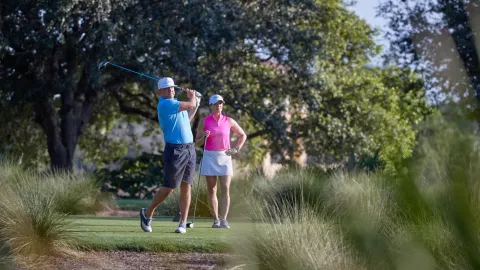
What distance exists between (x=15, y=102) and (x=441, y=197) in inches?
850

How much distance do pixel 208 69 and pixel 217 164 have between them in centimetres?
1396

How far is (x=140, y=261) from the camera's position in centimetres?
912

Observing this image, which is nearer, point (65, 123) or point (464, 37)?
point (464, 37)

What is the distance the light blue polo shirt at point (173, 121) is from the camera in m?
10.4

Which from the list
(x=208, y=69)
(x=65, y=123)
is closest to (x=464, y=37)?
(x=208, y=69)

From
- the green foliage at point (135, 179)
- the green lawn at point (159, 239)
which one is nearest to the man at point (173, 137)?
the green lawn at point (159, 239)

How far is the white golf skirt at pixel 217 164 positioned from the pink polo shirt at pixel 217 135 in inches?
2.9

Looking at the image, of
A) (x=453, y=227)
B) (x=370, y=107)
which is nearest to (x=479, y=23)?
(x=370, y=107)

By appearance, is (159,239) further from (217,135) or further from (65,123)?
(65,123)

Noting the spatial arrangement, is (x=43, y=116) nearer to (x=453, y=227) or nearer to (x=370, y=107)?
(x=370, y=107)

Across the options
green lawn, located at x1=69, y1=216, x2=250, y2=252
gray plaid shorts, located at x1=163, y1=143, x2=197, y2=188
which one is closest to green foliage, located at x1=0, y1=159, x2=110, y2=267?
green lawn, located at x1=69, y1=216, x2=250, y2=252

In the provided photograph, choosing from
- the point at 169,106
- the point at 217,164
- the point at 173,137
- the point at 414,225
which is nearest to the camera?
the point at 414,225

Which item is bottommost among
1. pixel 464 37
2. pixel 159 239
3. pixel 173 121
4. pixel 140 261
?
pixel 140 261

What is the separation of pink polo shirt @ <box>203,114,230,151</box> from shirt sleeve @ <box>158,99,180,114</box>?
1.26 meters
